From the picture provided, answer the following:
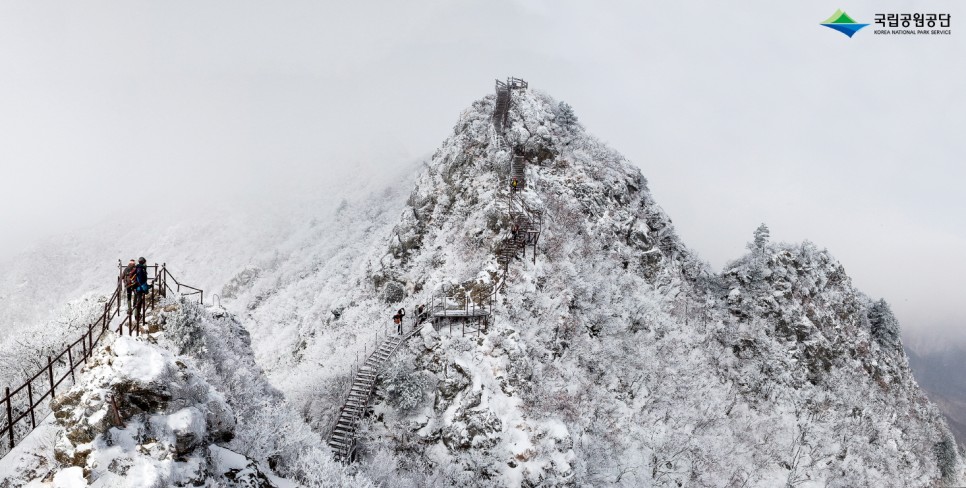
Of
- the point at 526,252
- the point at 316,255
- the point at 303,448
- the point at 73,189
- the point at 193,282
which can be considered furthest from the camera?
the point at 73,189

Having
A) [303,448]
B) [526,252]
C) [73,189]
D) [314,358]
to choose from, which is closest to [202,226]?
[314,358]

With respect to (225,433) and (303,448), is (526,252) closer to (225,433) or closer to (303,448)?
(303,448)

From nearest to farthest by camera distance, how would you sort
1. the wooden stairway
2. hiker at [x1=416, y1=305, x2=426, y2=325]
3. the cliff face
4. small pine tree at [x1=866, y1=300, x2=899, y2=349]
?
1. the wooden stairway
2. the cliff face
3. hiker at [x1=416, y1=305, x2=426, y2=325]
4. small pine tree at [x1=866, y1=300, x2=899, y2=349]

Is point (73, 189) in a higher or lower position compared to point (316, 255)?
lower

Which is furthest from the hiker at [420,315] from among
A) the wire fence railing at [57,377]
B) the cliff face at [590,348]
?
the wire fence railing at [57,377]

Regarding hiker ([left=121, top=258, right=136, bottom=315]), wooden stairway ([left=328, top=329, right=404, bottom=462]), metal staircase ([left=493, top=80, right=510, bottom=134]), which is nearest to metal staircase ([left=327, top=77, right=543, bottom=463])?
wooden stairway ([left=328, top=329, right=404, bottom=462])

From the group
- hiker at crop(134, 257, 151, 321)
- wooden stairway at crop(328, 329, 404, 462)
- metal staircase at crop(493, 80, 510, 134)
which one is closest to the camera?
hiker at crop(134, 257, 151, 321)

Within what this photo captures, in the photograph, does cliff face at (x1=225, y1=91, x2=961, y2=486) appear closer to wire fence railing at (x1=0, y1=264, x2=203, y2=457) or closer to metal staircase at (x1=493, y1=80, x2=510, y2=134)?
metal staircase at (x1=493, y1=80, x2=510, y2=134)
